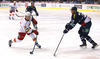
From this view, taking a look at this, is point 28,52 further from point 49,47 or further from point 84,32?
point 84,32

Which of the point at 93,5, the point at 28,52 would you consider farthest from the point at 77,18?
the point at 93,5

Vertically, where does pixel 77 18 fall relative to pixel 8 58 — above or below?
above

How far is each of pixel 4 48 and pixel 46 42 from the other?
1.26m

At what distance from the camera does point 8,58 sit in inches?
138

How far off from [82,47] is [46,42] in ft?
3.62

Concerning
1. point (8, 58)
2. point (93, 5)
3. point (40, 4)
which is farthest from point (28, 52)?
point (40, 4)

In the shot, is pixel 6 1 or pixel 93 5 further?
pixel 6 1

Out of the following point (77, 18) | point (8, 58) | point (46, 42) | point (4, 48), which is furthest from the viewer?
point (46, 42)

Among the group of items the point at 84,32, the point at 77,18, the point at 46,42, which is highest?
the point at 77,18

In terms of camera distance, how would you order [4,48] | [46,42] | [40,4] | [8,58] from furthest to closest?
1. [40,4]
2. [46,42]
3. [4,48]
4. [8,58]

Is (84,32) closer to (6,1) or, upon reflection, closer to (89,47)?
(89,47)

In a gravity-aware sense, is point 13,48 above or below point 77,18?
below

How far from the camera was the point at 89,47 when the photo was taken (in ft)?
14.5

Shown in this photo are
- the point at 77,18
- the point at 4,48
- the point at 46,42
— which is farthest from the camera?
the point at 46,42
